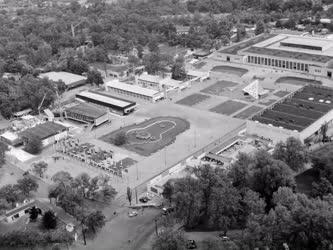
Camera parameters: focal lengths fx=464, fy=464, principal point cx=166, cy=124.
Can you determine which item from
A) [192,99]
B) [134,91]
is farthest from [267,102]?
[134,91]

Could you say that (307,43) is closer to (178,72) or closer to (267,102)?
(267,102)

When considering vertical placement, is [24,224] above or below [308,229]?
below

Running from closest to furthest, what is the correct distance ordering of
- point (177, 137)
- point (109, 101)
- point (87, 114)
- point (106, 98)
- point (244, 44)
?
point (177, 137)
point (87, 114)
point (109, 101)
point (106, 98)
point (244, 44)

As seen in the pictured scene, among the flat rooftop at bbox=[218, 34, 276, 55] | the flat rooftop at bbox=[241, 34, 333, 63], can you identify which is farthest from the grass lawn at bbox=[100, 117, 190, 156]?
the flat rooftop at bbox=[218, 34, 276, 55]

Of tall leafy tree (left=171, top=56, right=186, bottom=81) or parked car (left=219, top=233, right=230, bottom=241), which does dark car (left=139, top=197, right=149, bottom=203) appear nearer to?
parked car (left=219, top=233, right=230, bottom=241)

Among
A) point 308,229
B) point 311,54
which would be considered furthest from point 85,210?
point 311,54

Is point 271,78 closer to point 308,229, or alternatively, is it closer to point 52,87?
point 52,87
